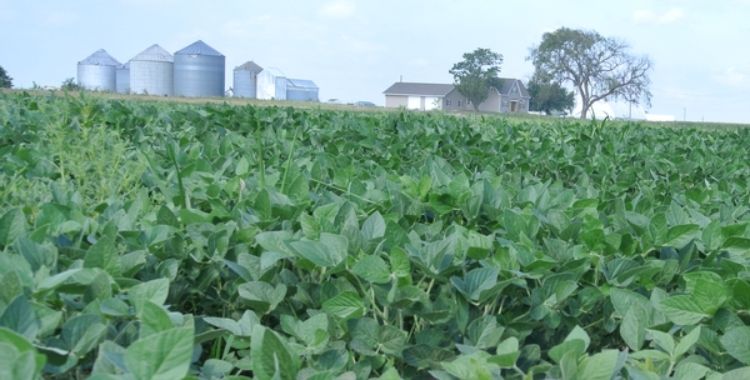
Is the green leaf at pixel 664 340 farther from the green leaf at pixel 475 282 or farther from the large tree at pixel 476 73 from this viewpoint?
the large tree at pixel 476 73

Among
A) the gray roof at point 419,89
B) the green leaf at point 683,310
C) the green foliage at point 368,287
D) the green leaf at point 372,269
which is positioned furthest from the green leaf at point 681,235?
the gray roof at point 419,89

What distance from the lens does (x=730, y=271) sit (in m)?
1.61

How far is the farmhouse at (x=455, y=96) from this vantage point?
77938 millimetres

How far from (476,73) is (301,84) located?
39747 millimetres

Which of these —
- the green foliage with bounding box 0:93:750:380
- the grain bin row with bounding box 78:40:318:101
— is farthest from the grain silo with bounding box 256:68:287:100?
the green foliage with bounding box 0:93:750:380

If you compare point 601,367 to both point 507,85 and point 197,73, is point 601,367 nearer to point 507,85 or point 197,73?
point 197,73

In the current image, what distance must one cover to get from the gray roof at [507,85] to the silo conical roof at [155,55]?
1879 inches

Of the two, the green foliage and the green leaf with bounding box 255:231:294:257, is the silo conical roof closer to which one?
the green foliage

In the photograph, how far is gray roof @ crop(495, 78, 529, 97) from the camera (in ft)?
261

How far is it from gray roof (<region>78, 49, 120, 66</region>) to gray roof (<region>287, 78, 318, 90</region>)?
26.6ft

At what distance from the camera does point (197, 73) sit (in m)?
34.4

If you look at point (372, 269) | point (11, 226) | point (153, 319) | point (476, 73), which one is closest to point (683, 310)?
point (372, 269)

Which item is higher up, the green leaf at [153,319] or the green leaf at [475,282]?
the green leaf at [153,319]

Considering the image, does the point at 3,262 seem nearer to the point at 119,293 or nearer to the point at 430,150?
the point at 119,293
